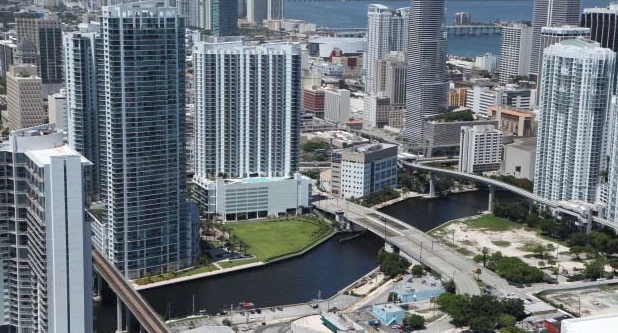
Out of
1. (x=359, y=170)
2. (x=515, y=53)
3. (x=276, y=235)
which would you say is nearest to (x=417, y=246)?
(x=276, y=235)

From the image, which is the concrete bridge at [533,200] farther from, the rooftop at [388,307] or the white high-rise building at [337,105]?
the rooftop at [388,307]

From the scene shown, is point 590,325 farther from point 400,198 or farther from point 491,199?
point 400,198

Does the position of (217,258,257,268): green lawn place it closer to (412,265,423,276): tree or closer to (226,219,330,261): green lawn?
(226,219,330,261): green lawn

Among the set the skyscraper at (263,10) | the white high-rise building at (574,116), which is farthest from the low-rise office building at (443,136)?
the skyscraper at (263,10)

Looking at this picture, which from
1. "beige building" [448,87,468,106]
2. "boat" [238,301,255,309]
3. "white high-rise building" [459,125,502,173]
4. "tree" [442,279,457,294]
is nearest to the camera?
"boat" [238,301,255,309]

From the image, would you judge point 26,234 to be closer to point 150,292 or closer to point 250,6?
point 150,292

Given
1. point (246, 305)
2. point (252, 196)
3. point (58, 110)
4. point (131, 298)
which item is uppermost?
point (58, 110)

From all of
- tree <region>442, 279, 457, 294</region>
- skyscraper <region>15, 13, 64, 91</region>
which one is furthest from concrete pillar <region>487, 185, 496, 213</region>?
skyscraper <region>15, 13, 64, 91</region>
